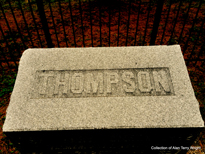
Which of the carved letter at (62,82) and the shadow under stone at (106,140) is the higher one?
the carved letter at (62,82)

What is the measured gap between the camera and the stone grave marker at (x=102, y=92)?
180cm

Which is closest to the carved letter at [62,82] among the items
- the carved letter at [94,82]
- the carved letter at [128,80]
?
the carved letter at [94,82]

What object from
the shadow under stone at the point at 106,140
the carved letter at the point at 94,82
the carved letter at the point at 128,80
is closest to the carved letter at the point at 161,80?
the carved letter at the point at 128,80

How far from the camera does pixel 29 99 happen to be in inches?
77.4

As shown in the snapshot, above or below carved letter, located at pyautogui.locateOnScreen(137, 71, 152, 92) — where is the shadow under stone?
below

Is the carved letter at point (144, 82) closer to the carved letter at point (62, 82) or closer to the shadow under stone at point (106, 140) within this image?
the shadow under stone at point (106, 140)

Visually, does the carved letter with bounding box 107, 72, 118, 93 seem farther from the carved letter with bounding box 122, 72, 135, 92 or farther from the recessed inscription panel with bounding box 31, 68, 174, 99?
the carved letter with bounding box 122, 72, 135, 92

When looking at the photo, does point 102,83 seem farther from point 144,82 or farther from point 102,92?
point 144,82

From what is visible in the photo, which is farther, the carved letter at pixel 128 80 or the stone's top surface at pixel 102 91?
the carved letter at pixel 128 80

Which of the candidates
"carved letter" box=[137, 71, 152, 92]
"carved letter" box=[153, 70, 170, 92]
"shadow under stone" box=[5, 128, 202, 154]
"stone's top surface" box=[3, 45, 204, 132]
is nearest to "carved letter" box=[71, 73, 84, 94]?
"stone's top surface" box=[3, 45, 204, 132]

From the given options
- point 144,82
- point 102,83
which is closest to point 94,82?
point 102,83

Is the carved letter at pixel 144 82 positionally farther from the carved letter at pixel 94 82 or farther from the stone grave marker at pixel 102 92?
the carved letter at pixel 94 82

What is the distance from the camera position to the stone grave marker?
1798 millimetres

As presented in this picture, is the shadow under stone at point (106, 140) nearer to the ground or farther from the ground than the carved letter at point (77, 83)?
nearer to the ground
